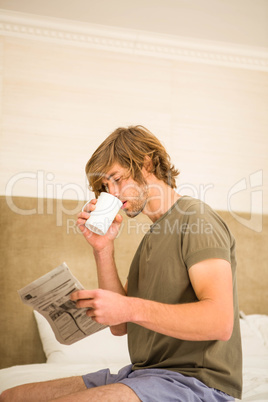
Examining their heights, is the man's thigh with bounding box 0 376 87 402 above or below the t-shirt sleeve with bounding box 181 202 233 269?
below

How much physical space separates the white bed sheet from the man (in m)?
0.34

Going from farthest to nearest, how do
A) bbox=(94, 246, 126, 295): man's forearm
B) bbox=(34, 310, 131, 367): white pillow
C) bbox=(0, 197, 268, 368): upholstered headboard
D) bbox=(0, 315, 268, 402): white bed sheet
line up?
bbox=(0, 197, 268, 368): upholstered headboard < bbox=(34, 310, 131, 367): white pillow < bbox=(0, 315, 268, 402): white bed sheet < bbox=(94, 246, 126, 295): man's forearm

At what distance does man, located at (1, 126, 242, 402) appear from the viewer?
36.5 inches

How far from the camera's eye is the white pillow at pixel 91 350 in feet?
6.19

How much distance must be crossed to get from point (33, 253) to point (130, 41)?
4.04ft

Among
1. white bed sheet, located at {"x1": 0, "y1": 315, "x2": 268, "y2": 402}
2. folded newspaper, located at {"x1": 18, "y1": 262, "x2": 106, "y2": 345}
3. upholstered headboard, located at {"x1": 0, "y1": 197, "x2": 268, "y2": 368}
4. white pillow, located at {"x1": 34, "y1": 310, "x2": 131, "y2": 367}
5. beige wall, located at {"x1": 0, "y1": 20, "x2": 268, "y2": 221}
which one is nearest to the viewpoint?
folded newspaper, located at {"x1": 18, "y1": 262, "x2": 106, "y2": 345}

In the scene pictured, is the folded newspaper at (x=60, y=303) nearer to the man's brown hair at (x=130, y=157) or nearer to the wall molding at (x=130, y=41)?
the man's brown hair at (x=130, y=157)

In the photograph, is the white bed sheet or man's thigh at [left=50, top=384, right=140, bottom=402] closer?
man's thigh at [left=50, top=384, right=140, bottom=402]

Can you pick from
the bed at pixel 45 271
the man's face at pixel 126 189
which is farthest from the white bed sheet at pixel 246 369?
the man's face at pixel 126 189

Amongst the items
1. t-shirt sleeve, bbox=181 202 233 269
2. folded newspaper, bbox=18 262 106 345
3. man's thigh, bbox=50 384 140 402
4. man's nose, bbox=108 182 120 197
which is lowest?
man's thigh, bbox=50 384 140 402

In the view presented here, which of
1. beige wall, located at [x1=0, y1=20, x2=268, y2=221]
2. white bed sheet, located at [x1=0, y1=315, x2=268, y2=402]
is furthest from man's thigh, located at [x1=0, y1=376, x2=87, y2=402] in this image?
beige wall, located at [x1=0, y1=20, x2=268, y2=221]

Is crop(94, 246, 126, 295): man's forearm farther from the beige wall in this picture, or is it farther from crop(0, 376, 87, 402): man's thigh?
the beige wall

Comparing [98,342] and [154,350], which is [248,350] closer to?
[98,342]

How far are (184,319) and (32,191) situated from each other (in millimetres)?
1465
